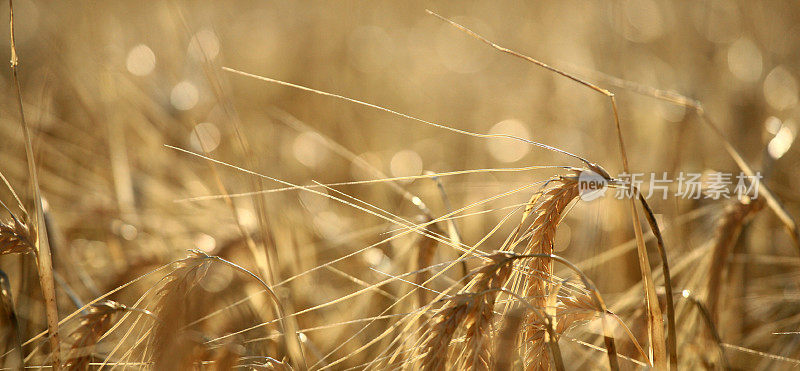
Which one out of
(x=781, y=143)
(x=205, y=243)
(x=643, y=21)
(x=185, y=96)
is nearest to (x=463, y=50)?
(x=643, y=21)

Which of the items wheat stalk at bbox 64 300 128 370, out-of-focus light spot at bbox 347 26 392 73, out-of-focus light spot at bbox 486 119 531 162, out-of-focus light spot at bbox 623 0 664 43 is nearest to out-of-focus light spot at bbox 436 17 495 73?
out-of-focus light spot at bbox 347 26 392 73

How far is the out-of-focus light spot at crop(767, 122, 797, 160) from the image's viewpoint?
3.71 feet

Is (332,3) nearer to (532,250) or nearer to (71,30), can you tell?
(71,30)

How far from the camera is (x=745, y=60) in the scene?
2551 mm

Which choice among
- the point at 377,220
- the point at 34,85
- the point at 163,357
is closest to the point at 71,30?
the point at 34,85

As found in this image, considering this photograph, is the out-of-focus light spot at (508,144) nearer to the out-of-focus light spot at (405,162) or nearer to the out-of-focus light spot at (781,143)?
the out-of-focus light spot at (405,162)

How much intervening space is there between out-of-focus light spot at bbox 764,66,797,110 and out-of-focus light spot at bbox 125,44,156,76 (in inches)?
96.3

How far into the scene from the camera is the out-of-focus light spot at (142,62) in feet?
9.21

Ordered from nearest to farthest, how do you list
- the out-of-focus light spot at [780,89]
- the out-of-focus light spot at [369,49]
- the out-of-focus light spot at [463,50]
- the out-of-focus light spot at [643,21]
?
the out-of-focus light spot at [780,89]
the out-of-focus light spot at [643,21]
the out-of-focus light spot at [369,49]
the out-of-focus light spot at [463,50]

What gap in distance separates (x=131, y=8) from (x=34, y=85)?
252cm

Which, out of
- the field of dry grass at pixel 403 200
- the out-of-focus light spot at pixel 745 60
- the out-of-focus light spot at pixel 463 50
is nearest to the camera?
the field of dry grass at pixel 403 200

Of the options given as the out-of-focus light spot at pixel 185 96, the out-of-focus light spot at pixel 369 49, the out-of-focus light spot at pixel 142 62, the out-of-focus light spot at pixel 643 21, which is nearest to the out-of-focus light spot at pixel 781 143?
the out-of-focus light spot at pixel 185 96

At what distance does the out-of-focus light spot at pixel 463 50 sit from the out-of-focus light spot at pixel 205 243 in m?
3.32

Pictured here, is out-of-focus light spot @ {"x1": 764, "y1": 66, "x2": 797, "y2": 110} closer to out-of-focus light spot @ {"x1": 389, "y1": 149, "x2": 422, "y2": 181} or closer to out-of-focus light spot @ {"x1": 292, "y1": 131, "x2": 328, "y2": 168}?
out-of-focus light spot @ {"x1": 389, "y1": 149, "x2": 422, "y2": 181}
